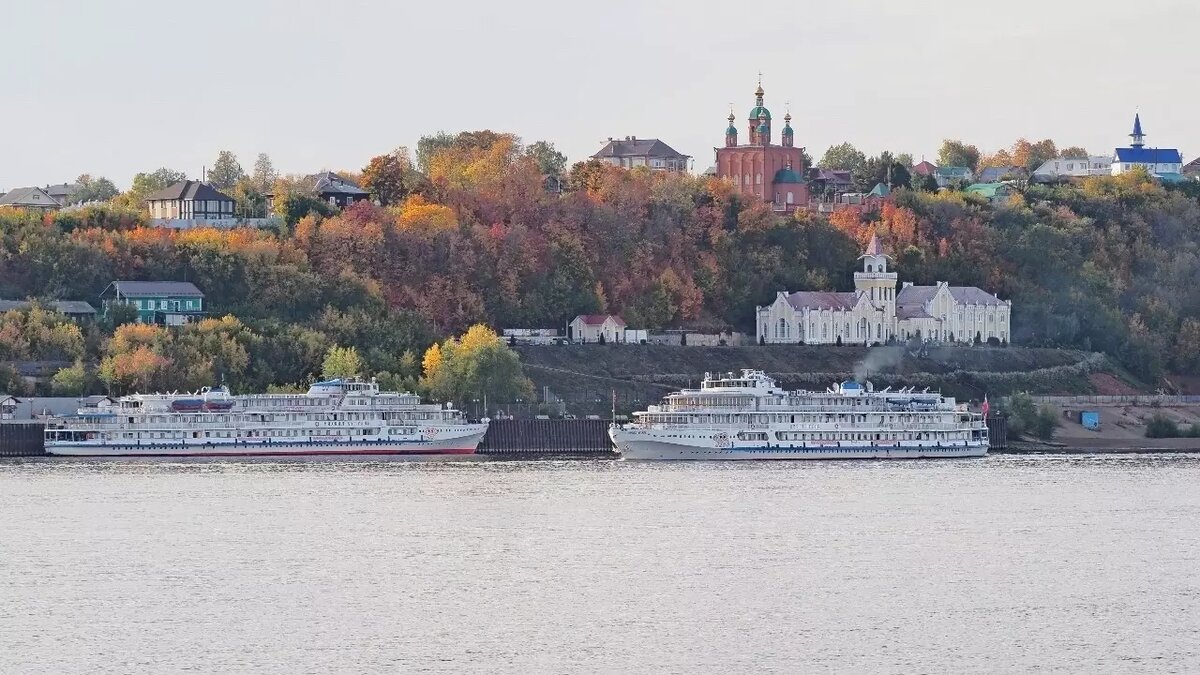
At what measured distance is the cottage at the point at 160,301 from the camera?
150 meters

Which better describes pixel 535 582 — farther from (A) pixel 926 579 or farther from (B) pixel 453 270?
(B) pixel 453 270

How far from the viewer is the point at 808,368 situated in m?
159

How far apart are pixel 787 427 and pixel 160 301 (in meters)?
45.1

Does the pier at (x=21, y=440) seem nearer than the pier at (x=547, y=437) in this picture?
Yes

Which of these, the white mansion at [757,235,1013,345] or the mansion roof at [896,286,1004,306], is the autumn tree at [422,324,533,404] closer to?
the white mansion at [757,235,1013,345]

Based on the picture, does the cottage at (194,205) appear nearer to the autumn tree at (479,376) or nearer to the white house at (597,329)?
the white house at (597,329)

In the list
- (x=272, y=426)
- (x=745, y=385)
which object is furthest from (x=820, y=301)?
(x=272, y=426)

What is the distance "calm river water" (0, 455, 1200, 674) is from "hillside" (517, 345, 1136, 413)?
122ft

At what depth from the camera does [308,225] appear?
16538cm

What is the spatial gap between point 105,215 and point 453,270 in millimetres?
25095

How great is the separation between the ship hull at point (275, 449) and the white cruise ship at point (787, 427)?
8.65m

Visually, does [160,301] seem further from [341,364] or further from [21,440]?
[21,440]

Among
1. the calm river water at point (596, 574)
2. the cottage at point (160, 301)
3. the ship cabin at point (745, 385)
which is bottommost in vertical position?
the calm river water at point (596, 574)

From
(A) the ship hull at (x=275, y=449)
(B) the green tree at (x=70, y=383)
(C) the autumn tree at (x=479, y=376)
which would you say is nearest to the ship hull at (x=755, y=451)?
(A) the ship hull at (x=275, y=449)
